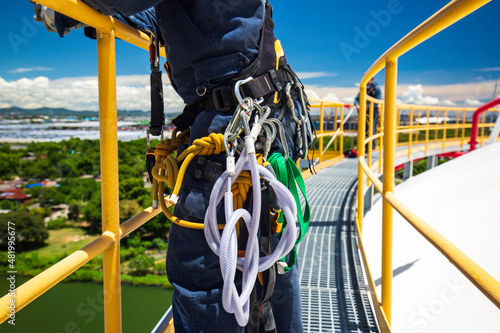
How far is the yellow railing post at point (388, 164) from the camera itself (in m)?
1.13

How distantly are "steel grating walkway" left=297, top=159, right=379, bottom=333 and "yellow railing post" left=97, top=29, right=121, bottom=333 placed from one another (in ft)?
2.53

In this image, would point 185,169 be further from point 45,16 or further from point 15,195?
point 15,195

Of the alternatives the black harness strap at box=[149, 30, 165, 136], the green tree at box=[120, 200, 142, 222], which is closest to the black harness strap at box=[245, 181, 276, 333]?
the black harness strap at box=[149, 30, 165, 136]

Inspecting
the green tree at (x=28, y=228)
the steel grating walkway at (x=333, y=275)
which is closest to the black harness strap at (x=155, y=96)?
the steel grating walkway at (x=333, y=275)

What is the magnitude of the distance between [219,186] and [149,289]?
2347 cm

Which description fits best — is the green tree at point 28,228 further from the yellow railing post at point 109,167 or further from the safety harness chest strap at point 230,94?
the safety harness chest strap at point 230,94

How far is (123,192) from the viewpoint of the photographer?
28.4m

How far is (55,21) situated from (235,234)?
0.61 meters

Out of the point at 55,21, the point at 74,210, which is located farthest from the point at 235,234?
the point at 74,210

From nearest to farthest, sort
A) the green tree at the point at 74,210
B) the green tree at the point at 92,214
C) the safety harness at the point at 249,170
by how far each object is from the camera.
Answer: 1. the safety harness at the point at 249,170
2. the green tree at the point at 92,214
3. the green tree at the point at 74,210

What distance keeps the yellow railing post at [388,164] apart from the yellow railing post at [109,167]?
829 millimetres

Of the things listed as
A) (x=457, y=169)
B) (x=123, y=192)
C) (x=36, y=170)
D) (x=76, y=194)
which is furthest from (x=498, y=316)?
(x=36, y=170)

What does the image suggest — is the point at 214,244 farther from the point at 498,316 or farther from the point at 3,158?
the point at 3,158

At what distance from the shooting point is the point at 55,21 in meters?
0.76
